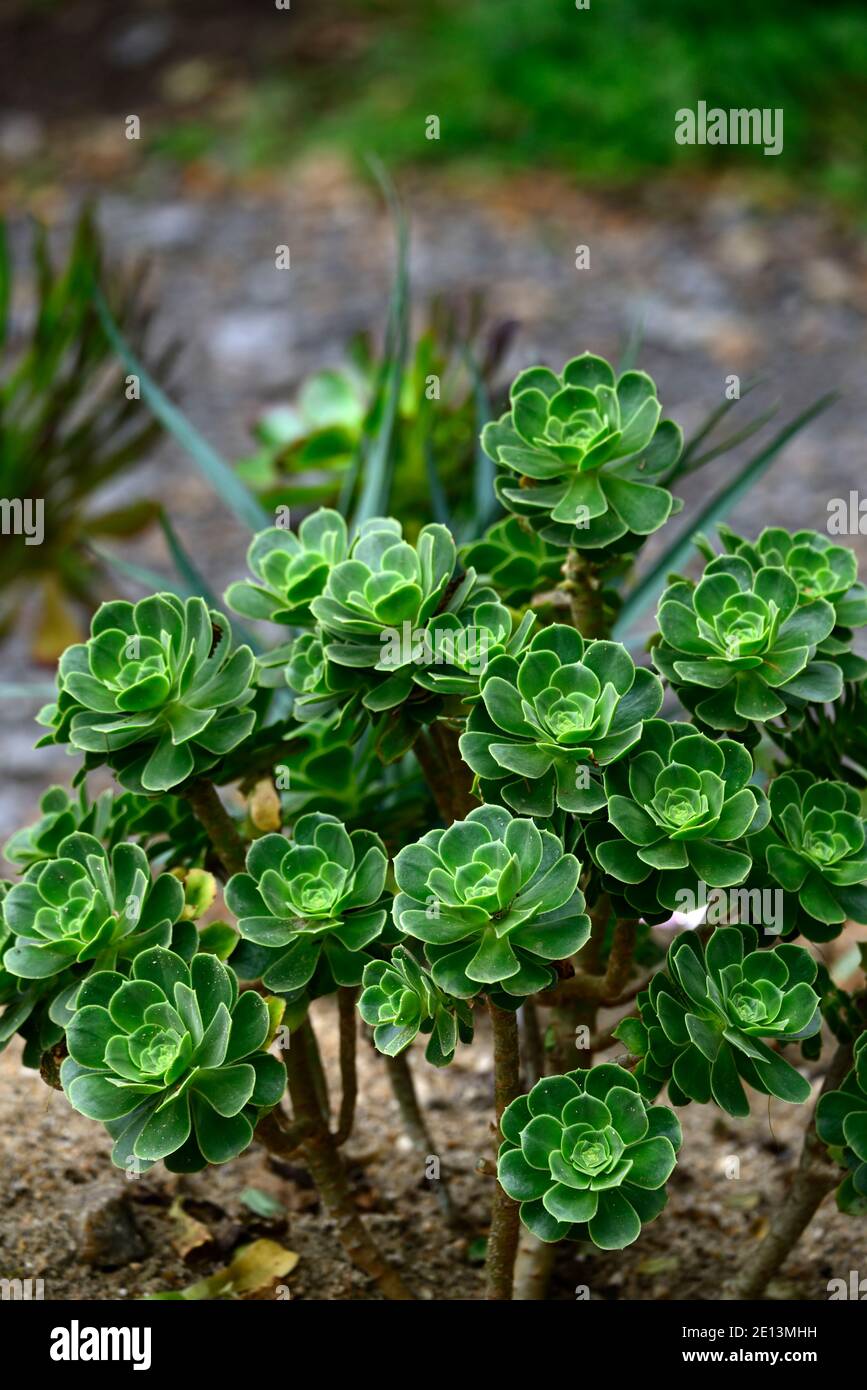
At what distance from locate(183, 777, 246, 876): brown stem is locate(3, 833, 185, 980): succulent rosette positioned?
80 mm

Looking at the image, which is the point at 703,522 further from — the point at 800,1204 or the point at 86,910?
the point at 86,910

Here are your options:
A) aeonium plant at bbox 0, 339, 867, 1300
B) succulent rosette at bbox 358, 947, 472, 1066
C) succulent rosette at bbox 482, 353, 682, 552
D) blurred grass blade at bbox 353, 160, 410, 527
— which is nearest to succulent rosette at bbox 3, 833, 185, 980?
aeonium plant at bbox 0, 339, 867, 1300

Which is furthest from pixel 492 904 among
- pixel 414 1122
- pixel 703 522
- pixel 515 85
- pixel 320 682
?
pixel 515 85

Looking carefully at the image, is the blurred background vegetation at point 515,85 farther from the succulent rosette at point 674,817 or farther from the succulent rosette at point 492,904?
the succulent rosette at point 492,904

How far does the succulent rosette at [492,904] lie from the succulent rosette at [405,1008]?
4 centimetres

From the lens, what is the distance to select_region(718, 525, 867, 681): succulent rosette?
44.9 inches

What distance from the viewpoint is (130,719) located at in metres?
1.03

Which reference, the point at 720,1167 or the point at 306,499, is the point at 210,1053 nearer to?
the point at 720,1167

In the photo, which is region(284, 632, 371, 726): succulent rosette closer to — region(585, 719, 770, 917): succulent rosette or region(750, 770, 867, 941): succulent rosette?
region(585, 719, 770, 917): succulent rosette

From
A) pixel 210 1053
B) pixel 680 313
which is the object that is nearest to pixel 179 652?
pixel 210 1053

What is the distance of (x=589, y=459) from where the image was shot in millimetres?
1088

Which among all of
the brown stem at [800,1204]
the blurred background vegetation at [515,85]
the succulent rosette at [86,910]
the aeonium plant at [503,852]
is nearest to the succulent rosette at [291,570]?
the aeonium plant at [503,852]

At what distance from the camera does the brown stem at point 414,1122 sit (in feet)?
4.91

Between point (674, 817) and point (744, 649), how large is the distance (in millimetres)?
137
